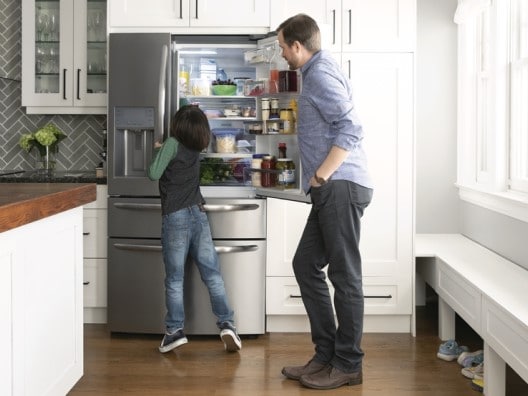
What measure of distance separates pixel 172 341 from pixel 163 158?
93 centimetres

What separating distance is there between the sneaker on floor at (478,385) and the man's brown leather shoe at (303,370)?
657 mm

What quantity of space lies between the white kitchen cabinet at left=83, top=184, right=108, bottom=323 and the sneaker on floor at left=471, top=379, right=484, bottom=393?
213 centimetres

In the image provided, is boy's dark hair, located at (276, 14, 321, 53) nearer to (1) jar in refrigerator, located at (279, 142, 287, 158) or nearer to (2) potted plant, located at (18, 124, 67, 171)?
(1) jar in refrigerator, located at (279, 142, 287, 158)

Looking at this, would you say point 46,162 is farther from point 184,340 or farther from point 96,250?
point 184,340

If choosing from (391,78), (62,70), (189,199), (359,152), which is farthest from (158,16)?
(359,152)

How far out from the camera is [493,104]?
4203 mm

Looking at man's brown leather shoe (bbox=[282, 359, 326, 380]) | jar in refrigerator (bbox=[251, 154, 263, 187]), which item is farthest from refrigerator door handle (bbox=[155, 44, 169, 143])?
man's brown leather shoe (bbox=[282, 359, 326, 380])

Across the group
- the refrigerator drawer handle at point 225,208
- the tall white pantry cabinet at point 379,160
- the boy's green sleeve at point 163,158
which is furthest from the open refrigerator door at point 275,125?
the boy's green sleeve at point 163,158

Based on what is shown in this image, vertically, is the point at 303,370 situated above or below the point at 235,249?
below

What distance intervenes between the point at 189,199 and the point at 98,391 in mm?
1094

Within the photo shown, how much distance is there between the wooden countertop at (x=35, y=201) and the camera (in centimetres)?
209

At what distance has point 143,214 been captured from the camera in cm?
419

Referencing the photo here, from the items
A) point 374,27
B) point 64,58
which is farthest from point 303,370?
point 64,58

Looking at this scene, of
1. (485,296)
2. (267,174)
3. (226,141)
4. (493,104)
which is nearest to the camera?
(485,296)
